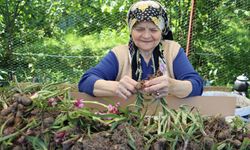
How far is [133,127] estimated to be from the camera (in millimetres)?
1220

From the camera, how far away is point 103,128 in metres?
1.25

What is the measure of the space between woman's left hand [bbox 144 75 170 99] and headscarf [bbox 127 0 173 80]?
0.62m

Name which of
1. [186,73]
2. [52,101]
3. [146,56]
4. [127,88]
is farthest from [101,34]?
[52,101]

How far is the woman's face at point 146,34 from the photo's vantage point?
6.89 feet

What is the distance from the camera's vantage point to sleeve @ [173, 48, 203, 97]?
1965mm

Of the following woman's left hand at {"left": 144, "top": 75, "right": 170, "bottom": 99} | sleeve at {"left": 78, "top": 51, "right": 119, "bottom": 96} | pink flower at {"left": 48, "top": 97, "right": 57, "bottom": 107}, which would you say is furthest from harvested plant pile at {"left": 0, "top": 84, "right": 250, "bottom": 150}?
sleeve at {"left": 78, "top": 51, "right": 119, "bottom": 96}

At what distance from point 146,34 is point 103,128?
92 cm

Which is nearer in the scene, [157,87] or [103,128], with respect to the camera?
[103,128]

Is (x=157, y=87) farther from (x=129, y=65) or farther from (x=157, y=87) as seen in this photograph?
(x=129, y=65)

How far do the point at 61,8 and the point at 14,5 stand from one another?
513mm

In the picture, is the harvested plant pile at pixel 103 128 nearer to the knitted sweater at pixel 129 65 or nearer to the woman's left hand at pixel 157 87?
the woman's left hand at pixel 157 87

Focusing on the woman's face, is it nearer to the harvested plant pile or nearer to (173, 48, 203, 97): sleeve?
(173, 48, 203, 97): sleeve

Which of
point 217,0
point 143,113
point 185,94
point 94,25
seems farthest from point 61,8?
point 143,113

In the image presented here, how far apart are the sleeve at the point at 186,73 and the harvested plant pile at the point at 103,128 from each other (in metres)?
0.62
